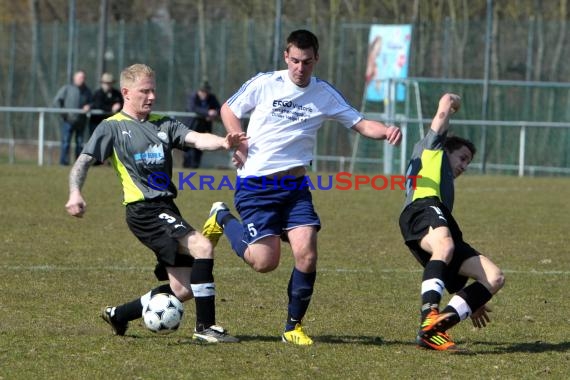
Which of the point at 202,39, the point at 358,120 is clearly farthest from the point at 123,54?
the point at 358,120

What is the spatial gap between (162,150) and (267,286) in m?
2.62

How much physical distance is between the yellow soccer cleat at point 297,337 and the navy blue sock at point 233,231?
583 mm

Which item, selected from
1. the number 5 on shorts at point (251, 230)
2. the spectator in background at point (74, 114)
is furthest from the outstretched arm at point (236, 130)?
the spectator in background at point (74, 114)

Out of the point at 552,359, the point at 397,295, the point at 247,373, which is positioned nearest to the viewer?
the point at 247,373

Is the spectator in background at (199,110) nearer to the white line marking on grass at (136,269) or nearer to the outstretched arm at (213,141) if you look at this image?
the white line marking on grass at (136,269)

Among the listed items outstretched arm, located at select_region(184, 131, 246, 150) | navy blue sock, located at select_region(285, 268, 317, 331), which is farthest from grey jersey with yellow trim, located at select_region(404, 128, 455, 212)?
Result: outstretched arm, located at select_region(184, 131, 246, 150)

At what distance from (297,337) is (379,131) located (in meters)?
1.30

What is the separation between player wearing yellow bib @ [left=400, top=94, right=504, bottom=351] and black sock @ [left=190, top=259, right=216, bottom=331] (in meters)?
1.16

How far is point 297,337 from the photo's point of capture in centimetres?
682

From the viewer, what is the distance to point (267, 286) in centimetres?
928

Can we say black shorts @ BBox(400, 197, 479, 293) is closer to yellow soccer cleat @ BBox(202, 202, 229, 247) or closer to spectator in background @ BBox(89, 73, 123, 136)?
yellow soccer cleat @ BBox(202, 202, 229, 247)

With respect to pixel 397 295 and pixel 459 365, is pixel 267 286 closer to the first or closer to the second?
pixel 397 295

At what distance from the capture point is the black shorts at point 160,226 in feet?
22.2

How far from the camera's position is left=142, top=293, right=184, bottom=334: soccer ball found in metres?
6.67
